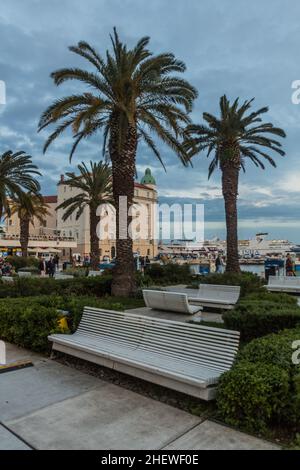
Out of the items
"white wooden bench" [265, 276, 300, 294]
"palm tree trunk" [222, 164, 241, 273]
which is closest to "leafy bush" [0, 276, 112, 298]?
"white wooden bench" [265, 276, 300, 294]

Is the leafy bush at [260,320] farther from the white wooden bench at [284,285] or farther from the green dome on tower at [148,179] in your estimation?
the green dome on tower at [148,179]

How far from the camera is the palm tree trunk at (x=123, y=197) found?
15836 mm

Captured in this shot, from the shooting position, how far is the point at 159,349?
19.3ft

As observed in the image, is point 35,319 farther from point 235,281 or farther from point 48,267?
point 48,267

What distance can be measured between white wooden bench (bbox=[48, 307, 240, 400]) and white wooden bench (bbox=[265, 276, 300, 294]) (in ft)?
37.0

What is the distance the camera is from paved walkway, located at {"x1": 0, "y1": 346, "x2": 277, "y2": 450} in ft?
12.9

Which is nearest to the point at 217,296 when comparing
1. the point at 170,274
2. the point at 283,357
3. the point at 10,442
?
the point at 283,357

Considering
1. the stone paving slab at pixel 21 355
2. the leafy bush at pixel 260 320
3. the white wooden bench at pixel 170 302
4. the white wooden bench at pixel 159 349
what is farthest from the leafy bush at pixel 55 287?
the leafy bush at pixel 260 320

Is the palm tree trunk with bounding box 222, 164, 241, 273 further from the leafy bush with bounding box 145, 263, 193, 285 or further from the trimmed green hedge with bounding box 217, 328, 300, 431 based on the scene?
the trimmed green hedge with bounding box 217, 328, 300, 431

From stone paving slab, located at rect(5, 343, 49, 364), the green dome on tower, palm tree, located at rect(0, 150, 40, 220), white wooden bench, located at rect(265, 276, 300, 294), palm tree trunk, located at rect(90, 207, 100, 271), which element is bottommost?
stone paving slab, located at rect(5, 343, 49, 364)

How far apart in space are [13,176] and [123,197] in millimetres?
16044

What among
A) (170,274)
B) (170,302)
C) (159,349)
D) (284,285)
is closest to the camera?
(159,349)

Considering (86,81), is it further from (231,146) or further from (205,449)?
(205,449)
